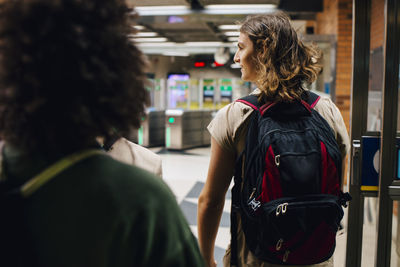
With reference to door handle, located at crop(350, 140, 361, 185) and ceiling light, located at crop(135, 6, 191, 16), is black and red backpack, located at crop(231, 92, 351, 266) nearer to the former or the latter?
door handle, located at crop(350, 140, 361, 185)

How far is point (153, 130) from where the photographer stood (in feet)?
36.2

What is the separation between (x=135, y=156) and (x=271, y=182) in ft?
1.41

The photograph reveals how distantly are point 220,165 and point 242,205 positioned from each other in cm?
16

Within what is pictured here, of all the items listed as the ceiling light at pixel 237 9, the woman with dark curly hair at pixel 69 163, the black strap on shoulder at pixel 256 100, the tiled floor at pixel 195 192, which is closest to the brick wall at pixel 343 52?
the ceiling light at pixel 237 9

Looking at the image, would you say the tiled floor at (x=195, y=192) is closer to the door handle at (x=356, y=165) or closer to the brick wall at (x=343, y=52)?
the door handle at (x=356, y=165)

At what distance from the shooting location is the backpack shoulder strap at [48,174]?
58cm

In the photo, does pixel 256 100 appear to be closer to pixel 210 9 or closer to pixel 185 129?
pixel 210 9

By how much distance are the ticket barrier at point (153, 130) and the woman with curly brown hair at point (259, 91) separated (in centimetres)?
891

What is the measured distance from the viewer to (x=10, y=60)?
601 millimetres

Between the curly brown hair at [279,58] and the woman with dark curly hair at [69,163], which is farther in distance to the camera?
the curly brown hair at [279,58]

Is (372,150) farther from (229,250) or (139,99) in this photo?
(139,99)

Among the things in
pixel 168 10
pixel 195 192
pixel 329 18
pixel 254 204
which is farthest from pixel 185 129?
pixel 254 204

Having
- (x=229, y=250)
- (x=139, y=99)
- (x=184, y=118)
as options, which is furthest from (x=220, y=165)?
(x=184, y=118)

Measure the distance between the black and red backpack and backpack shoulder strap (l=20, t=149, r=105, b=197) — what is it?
729 millimetres
